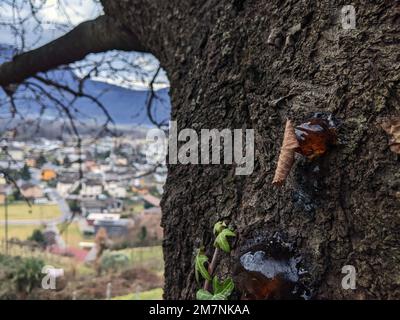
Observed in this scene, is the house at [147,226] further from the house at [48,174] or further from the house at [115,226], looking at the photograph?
the house at [48,174]

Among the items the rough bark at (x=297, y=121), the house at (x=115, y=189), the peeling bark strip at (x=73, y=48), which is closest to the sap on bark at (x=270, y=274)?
the rough bark at (x=297, y=121)

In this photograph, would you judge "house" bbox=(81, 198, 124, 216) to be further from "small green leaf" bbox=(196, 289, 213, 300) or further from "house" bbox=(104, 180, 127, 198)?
"small green leaf" bbox=(196, 289, 213, 300)

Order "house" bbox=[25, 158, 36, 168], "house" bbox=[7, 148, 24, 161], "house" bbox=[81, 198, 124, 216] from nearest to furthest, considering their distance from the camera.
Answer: "house" bbox=[7, 148, 24, 161] < "house" bbox=[25, 158, 36, 168] < "house" bbox=[81, 198, 124, 216]

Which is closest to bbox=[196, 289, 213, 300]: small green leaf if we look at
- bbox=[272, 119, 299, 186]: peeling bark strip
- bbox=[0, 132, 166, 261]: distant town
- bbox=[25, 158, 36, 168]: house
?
bbox=[272, 119, 299, 186]: peeling bark strip

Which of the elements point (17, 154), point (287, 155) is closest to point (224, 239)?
point (287, 155)

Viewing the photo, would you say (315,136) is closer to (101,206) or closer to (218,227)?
(218,227)
